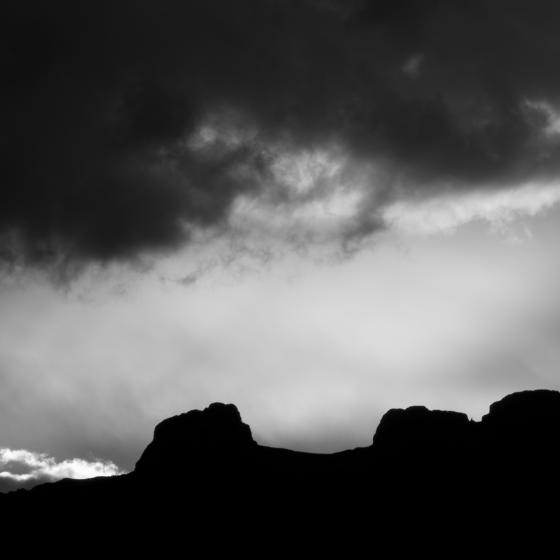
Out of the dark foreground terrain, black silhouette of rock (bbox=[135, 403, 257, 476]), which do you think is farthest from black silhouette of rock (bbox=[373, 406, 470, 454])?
black silhouette of rock (bbox=[135, 403, 257, 476])

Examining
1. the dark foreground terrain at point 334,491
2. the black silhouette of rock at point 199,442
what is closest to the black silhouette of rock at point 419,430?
the dark foreground terrain at point 334,491

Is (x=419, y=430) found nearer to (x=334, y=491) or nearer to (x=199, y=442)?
(x=334, y=491)

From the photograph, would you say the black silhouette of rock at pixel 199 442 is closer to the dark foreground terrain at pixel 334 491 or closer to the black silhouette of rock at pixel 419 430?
the dark foreground terrain at pixel 334 491

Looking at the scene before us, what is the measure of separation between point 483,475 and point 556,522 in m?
13.6

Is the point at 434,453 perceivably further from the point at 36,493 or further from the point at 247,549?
the point at 36,493

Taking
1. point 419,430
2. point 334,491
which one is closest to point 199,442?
point 334,491

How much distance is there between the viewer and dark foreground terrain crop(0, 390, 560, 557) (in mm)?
79938

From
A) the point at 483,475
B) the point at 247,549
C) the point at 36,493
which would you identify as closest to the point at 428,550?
the point at 483,475

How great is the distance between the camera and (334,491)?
92.5 m

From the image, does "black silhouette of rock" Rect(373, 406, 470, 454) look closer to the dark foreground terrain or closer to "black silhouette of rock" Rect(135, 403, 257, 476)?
the dark foreground terrain

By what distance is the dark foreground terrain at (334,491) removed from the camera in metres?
79.9

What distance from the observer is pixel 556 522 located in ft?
245

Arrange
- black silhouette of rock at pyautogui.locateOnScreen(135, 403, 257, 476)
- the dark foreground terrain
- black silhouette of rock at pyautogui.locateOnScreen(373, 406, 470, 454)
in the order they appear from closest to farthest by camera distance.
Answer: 1. the dark foreground terrain
2. black silhouette of rock at pyautogui.locateOnScreen(373, 406, 470, 454)
3. black silhouette of rock at pyautogui.locateOnScreen(135, 403, 257, 476)

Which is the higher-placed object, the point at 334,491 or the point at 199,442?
the point at 199,442
